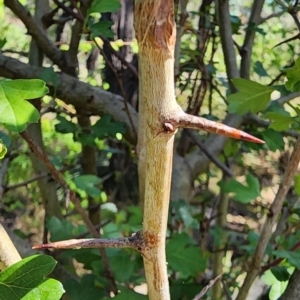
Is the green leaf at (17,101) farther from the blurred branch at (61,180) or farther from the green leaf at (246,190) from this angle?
the green leaf at (246,190)

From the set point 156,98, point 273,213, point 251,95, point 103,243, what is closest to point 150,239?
point 103,243

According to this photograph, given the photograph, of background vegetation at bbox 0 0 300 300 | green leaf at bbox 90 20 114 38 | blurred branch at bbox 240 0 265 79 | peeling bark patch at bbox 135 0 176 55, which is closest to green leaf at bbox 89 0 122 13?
background vegetation at bbox 0 0 300 300

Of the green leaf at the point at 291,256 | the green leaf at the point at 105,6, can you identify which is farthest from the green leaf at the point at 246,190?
the green leaf at the point at 105,6

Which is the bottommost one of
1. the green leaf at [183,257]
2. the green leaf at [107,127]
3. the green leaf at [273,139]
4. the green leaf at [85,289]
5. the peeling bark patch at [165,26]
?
the green leaf at [85,289]

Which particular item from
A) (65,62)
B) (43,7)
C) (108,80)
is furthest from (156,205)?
(108,80)

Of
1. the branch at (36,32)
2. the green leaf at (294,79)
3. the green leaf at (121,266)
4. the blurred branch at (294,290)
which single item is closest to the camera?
the green leaf at (294,79)

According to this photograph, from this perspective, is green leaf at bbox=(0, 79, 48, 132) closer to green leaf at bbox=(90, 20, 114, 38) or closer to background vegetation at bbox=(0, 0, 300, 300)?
background vegetation at bbox=(0, 0, 300, 300)
